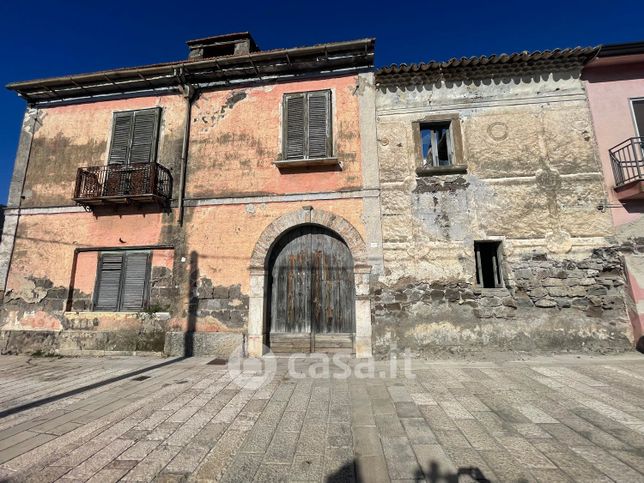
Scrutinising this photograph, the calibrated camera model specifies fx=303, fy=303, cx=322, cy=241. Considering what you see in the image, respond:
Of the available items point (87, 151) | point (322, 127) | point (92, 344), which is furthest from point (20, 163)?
point (322, 127)

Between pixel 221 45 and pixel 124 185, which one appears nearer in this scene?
pixel 124 185

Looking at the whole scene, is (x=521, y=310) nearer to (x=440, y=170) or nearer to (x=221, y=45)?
(x=440, y=170)

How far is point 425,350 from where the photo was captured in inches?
239

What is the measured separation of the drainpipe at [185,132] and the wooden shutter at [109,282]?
76.8 inches

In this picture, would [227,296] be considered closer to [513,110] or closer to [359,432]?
[359,432]

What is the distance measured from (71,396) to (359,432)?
13.4 feet

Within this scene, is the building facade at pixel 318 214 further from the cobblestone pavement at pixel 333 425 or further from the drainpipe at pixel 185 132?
the cobblestone pavement at pixel 333 425

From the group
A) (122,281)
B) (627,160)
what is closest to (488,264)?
(627,160)

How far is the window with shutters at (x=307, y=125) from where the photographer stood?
7.25 m

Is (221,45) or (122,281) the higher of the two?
(221,45)

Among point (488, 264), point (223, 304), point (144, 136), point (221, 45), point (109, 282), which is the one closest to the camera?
point (488, 264)

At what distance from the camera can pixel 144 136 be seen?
26.0ft

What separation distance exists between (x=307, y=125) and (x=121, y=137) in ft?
16.5

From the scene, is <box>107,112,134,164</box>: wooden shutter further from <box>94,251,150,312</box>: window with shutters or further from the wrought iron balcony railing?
the wrought iron balcony railing
